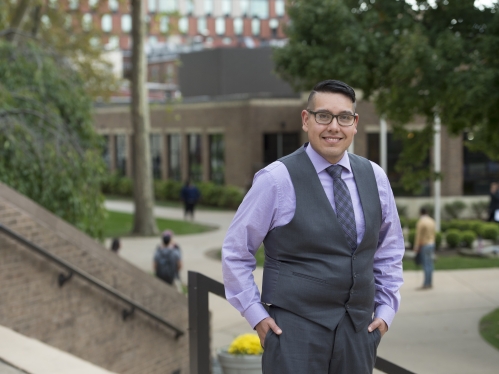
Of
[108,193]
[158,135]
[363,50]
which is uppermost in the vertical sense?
[363,50]

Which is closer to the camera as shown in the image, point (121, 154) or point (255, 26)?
point (121, 154)

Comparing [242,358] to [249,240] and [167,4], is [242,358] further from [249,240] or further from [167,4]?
[167,4]

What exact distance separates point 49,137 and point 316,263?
340 inches

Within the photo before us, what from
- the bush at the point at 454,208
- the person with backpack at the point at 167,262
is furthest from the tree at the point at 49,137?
the bush at the point at 454,208

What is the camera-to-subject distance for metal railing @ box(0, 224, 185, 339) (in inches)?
238

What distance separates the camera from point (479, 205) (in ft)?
93.8

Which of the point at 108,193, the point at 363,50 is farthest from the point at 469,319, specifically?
the point at 108,193

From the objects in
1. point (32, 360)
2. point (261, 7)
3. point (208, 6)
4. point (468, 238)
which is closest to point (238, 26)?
point (261, 7)

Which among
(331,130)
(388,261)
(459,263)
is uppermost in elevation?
(331,130)

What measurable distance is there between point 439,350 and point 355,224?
8.25m

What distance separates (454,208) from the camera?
28219 mm

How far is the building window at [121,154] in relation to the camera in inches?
1644

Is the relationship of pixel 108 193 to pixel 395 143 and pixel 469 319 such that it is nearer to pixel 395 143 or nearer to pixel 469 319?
pixel 395 143

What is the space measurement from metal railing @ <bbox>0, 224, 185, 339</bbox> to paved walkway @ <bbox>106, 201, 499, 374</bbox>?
2.16 feet
